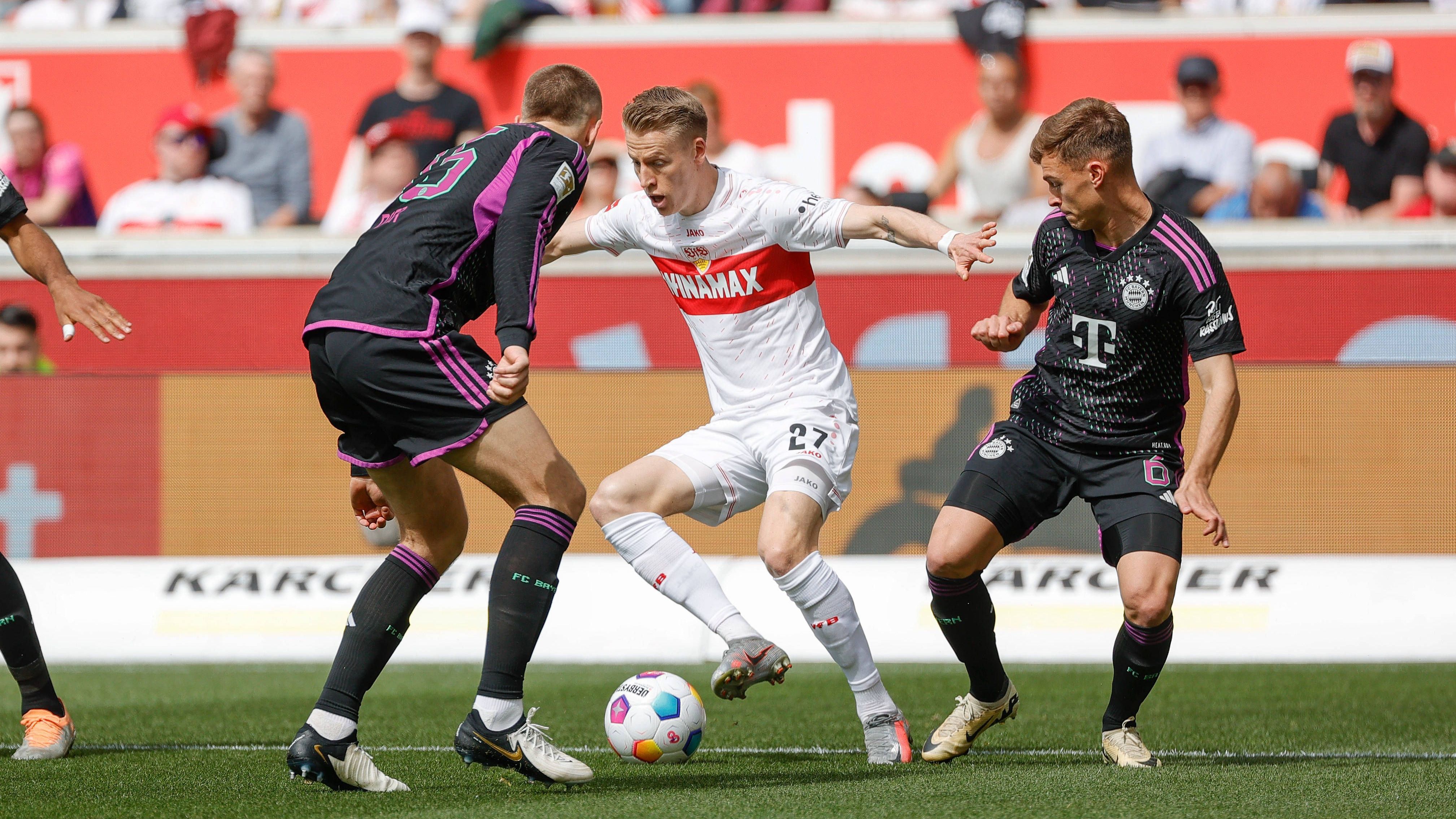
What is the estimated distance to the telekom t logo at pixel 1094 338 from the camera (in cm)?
560

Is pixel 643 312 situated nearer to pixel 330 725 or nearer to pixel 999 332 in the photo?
pixel 999 332

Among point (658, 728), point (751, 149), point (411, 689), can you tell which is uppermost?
point (751, 149)

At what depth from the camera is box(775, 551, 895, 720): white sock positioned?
570cm

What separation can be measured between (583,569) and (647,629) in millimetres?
562

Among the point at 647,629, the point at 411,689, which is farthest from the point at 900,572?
the point at 411,689

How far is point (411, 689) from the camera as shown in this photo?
8.33 m

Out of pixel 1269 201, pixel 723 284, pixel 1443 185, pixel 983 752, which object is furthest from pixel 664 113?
pixel 1443 185

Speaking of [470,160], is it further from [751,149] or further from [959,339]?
[751,149]

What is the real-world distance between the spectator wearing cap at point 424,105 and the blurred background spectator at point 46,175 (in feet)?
7.45

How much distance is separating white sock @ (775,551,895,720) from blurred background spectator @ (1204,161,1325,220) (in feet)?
21.0

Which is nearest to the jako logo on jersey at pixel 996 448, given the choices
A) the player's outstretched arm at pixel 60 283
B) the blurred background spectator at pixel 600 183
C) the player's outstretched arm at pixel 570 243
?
the player's outstretched arm at pixel 570 243

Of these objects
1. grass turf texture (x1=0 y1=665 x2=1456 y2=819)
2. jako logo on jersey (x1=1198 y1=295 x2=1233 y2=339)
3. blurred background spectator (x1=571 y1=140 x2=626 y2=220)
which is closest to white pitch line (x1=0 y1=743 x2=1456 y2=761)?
grass turf texture (x1=0 y1=665 x2=1456 y2=819)

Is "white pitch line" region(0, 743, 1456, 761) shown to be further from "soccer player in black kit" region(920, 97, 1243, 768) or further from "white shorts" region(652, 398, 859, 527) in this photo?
"white shorts" region(652, 398, 859, 527)

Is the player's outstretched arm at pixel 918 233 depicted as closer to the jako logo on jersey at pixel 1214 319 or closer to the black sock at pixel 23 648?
the jako logo on jersey at pixel 1214 319
